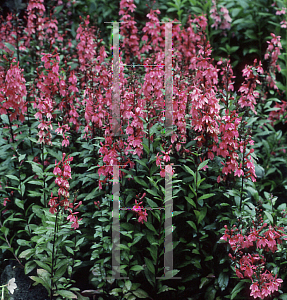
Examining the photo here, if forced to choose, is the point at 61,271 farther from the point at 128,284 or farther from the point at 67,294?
the point at 128,284

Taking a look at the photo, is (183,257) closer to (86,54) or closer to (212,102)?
(212,102)

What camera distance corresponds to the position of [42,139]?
2.62 metres

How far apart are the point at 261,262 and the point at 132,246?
0.90 metres

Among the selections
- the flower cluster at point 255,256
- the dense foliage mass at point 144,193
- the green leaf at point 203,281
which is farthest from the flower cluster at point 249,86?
the green leaf at point 203,281

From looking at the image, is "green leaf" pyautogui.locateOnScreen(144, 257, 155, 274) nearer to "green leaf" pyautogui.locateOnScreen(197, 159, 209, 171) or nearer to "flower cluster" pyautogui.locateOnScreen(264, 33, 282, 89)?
"green leaf" pyautogui.locateOnScreen(197, 159, 209, 171)

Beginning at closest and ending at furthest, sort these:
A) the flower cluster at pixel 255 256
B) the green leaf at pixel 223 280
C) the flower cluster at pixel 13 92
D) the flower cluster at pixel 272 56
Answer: the flower cluster at pixel 255 256, the green leaf at pixel 223 280, the flower cluster at pixel 13 92, the flower cluster at pixel 272 56

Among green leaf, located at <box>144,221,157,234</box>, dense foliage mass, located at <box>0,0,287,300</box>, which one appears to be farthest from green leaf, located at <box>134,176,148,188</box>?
green leaf, located at <box>144,221,157,234</box>

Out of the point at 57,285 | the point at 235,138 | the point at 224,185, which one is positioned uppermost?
the point at 235,138

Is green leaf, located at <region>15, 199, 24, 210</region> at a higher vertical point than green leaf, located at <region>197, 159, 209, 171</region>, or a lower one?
lower

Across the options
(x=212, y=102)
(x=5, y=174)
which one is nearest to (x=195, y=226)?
(x=212, y=102)

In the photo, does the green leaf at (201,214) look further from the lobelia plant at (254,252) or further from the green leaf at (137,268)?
the green leaf at (137,268)

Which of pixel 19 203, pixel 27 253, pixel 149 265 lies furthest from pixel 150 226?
pixel 19 203

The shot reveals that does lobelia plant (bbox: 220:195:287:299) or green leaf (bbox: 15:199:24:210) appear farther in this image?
green leaf (bbox: 15:199:24:210)

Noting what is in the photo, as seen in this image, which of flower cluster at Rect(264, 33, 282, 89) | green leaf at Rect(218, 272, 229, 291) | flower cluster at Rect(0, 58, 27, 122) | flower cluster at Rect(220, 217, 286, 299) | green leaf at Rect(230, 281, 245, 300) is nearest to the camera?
flower cluster at Rect(220, 217, 286, 299)
